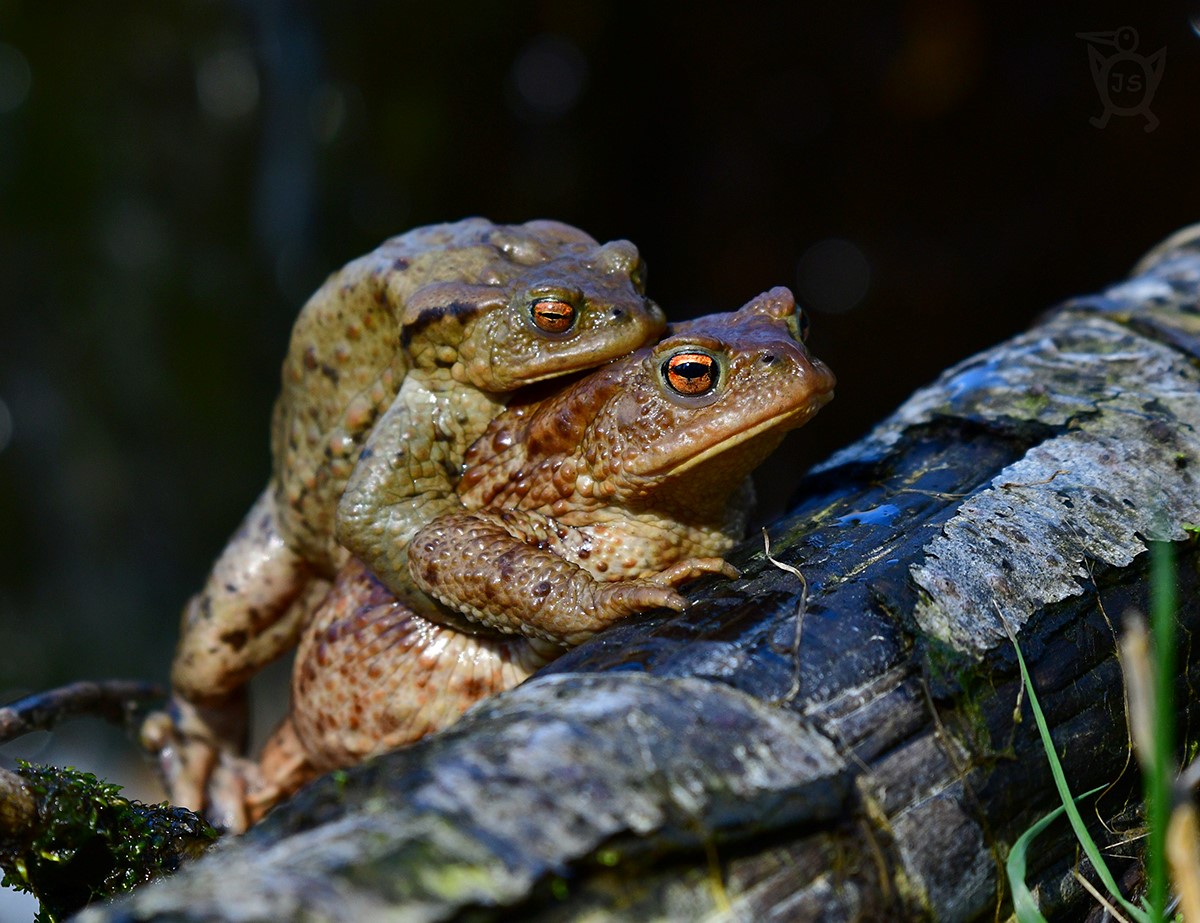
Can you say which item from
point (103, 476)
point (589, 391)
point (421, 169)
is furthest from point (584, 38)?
point (589, 391)

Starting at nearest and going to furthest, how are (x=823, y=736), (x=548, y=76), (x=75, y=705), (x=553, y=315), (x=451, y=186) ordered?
(x=823, y=736)
(x=553, y=315)
(x=75, y=705)
(x=451, y=186)
(x=548, y=76)

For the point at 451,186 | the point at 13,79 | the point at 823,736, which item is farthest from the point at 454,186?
the point at 823,736

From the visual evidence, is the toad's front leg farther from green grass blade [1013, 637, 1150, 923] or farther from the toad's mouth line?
green grass blade [1013, 637, 1150, 923]

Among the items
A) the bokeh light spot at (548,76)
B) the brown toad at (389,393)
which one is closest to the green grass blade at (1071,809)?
the brown toad at (389,393)

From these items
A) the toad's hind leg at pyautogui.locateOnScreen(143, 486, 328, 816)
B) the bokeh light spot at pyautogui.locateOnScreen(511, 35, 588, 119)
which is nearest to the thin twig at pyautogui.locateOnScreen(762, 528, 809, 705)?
the toad's hind leg at pyautogui.locateOnScreen(143, 486, 328, 816)

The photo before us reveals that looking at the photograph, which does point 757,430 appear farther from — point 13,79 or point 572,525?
point 13,79

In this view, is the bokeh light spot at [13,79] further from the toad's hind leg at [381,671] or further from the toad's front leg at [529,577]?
the toad's front leg at [529,577]
